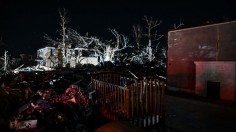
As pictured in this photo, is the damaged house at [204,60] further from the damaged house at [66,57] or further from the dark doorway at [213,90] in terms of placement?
the damaged house at [66,57]

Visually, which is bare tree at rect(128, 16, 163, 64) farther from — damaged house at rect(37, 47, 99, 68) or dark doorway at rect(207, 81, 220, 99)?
dark doorway at rect(207, 81, 220, 99)

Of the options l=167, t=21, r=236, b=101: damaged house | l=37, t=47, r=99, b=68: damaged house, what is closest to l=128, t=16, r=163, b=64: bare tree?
l=37, t=47, r=99, b=68: damaged house

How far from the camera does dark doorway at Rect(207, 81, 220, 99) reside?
4914mm

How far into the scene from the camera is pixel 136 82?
605 cm

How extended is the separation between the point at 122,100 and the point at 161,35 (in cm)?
3621

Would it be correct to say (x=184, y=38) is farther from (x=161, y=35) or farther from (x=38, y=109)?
(x=161, y=35)

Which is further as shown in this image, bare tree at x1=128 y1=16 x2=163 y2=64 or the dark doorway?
bare tree at x1=128 y1=16 x2=163 y2=64

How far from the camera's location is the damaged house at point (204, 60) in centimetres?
461

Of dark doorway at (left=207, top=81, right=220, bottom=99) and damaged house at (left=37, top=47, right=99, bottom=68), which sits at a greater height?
damaged house at (left=37, top=47, right=99, bottom=68)

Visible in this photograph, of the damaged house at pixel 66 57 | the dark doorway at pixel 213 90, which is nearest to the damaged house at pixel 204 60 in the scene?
the dark doorway at pixel 213 90

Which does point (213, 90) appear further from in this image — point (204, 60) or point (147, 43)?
point (147, 43)

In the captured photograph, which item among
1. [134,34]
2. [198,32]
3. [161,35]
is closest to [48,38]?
[134,34]

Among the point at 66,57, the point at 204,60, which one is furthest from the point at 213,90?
the point at 66,57

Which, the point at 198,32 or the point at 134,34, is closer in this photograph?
the point at 198,32
